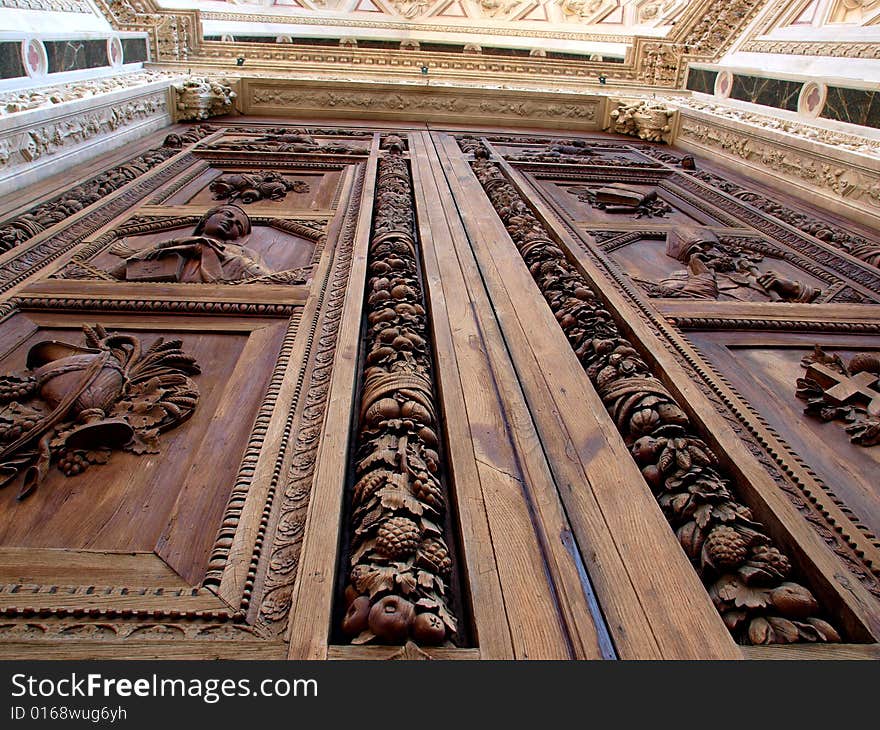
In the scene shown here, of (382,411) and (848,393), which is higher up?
(848,393)

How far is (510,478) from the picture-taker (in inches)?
67.0

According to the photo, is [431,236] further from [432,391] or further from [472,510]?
[472,510]

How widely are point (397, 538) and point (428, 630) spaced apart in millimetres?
231

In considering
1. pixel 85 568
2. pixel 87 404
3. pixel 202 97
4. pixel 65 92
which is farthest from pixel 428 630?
pixel 202 97

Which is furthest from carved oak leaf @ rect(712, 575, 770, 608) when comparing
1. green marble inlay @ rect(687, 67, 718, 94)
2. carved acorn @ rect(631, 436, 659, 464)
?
green marble inlay @ rect(687, 67, 718, 94)

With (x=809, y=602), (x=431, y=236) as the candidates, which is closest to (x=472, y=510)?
(x=809, y=602)

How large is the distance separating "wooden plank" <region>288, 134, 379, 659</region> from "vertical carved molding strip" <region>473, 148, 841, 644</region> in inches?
35.3

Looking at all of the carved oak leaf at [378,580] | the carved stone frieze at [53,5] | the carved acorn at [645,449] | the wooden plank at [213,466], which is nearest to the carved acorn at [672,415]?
the carved acorn at [645,449]

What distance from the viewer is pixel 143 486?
1702mm

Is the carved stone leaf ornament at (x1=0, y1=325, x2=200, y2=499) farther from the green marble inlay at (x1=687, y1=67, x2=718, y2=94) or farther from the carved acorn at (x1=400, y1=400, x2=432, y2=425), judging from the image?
the green marble inlay at (x1=687, y1=67, x2=718, y2=94)

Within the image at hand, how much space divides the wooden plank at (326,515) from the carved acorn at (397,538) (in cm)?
13

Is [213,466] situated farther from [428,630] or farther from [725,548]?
[725,548]

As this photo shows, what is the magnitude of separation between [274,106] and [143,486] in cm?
679

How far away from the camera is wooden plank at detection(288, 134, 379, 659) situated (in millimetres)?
1224
